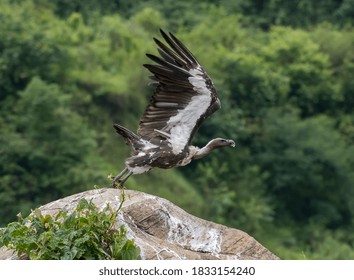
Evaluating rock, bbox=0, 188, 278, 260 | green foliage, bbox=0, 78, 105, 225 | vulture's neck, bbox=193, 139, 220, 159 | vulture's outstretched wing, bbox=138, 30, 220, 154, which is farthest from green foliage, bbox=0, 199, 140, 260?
green foliage, bbox=0, 78, 105, 225

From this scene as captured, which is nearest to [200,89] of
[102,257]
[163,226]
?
[163,226]

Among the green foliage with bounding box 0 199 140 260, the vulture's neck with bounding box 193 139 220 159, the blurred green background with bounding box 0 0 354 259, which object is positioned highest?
the green foliage with bounding box 0 199 140 260

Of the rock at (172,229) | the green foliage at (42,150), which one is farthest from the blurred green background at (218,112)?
the rock at (172,229)

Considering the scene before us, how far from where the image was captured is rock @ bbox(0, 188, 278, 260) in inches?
534

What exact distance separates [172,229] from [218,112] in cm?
3289

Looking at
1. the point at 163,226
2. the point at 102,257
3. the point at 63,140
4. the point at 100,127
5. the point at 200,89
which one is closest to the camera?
the point at 102,257

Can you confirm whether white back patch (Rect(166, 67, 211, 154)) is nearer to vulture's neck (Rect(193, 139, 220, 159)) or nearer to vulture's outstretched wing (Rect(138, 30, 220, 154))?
vulture's outstretched wing (Rect(138, 30, 220, 154))

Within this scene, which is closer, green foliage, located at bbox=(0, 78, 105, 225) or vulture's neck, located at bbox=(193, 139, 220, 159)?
vulture's neck, located at bbox=(193, 139, 220, 159)

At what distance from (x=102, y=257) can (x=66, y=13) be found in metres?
48.2

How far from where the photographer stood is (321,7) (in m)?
63.9

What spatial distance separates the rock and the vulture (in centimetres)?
97

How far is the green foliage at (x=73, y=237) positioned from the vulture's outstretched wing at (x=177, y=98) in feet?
8.69

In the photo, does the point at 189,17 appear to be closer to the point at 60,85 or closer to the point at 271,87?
the point at 271,87

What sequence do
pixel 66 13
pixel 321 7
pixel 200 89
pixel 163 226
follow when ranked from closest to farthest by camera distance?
1. pixel 163 226
2. pixel 200 89
3. pixel 66 13
4. pixel 321 7
